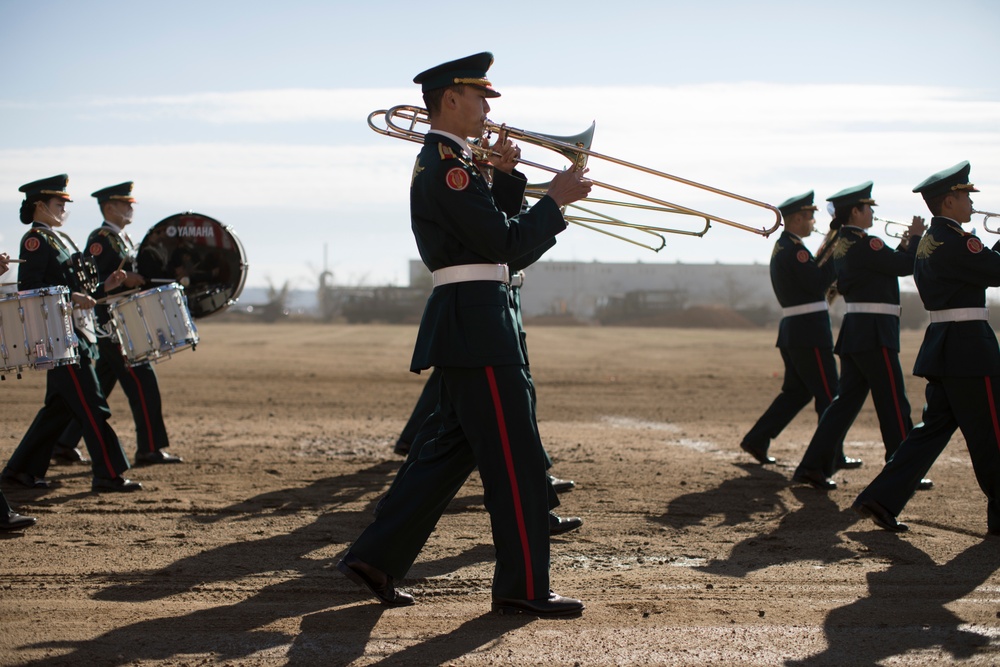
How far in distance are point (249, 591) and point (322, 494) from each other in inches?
95.3

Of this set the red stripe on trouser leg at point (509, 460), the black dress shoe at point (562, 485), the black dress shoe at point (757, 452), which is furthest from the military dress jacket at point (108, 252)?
the black dress shoe at point (757, 452)

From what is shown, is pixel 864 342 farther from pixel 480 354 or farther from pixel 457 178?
pixel 457 178

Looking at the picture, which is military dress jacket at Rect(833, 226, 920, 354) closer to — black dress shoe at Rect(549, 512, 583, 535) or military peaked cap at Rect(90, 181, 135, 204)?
black dress shoe at Rect(549, 512, 583, 535)

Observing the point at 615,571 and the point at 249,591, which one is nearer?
the point at 249,591

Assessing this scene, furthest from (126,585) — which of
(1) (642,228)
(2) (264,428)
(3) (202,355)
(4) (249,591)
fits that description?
(3) (202,355)

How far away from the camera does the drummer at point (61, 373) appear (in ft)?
22.4

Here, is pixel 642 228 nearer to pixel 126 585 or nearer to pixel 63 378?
pixel 126 585

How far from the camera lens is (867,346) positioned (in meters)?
7.45

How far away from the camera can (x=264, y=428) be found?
35.0 feet

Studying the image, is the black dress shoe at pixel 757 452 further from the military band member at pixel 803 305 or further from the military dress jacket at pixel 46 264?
the military dress jacket at pixel 46 264

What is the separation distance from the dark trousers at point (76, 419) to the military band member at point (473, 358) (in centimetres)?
344

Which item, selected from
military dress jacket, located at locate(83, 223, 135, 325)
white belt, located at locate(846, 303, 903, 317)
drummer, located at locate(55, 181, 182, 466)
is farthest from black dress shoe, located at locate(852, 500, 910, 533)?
military dress jacket, located at locate(83, 223, 135, 325)

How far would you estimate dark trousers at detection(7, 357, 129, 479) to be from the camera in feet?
22.8

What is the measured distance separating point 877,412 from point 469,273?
14.4ft
